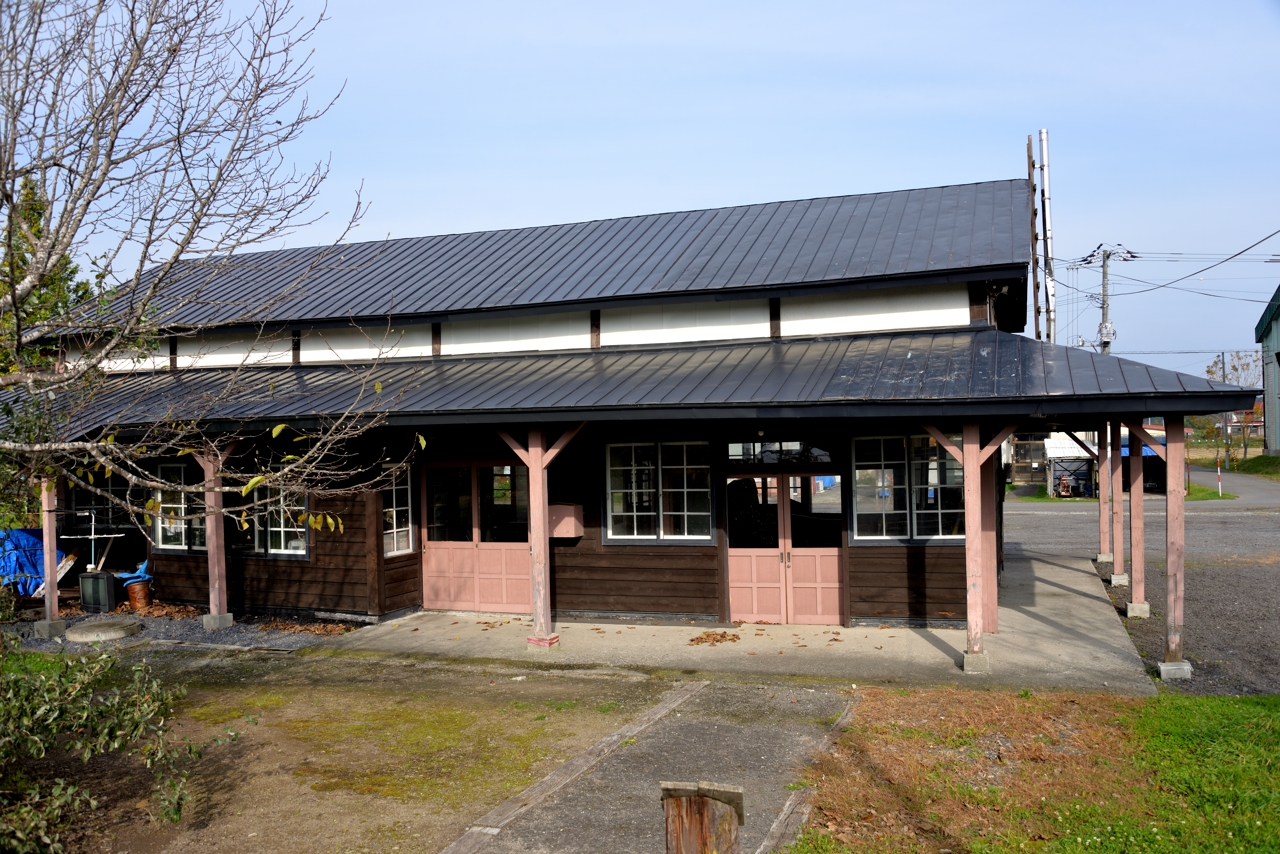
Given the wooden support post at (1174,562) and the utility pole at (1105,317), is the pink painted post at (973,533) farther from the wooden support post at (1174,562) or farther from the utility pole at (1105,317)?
the utility pole at (1105,317)

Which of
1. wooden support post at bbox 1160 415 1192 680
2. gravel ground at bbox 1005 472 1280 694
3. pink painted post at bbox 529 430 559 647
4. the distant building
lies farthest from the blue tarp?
the distant building

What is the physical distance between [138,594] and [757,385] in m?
9.82

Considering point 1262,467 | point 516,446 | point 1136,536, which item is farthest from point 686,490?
point 1262,467

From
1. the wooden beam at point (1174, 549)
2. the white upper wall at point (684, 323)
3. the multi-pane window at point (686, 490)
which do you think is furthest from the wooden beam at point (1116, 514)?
the multi-pane window at point (686, 490)

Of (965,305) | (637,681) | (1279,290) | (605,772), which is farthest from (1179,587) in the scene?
(1279,290)

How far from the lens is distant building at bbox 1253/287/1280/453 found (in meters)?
44.1

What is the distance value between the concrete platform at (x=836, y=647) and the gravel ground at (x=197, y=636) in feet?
2.13

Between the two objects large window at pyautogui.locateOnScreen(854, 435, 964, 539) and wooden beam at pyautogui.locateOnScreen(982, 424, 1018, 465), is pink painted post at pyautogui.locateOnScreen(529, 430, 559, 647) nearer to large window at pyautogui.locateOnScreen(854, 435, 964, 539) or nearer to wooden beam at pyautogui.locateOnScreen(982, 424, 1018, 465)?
large window at pyautogui.locateOnScreen(854, 435, 964, 539)

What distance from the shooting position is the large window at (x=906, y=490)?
11195mm

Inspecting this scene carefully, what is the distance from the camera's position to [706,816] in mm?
3281

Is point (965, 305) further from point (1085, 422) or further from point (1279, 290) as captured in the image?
point (1279, 290)

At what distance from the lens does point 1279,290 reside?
41.2 meters

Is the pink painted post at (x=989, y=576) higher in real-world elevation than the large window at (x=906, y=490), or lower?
lower

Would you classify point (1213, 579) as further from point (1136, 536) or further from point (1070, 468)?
point (1070, 468)
